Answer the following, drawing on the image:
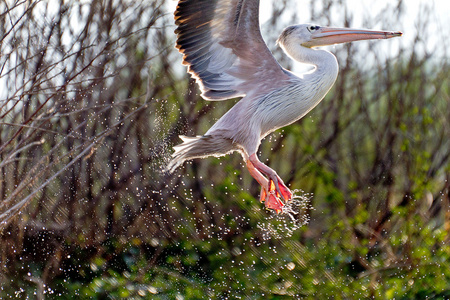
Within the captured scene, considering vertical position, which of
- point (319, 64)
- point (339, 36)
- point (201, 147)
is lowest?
point (201, 147)

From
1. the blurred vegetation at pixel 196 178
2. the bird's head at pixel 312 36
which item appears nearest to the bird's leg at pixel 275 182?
the bird's head at pixel 312 36

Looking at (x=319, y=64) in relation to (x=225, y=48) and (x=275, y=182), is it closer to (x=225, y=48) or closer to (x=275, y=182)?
(x=225, y=48)

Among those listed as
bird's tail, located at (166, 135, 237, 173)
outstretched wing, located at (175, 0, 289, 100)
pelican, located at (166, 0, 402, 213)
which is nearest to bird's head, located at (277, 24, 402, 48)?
pelican, located at (166, 0, 402, 213)

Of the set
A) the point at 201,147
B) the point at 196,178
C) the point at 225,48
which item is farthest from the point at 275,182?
the point at 196,178

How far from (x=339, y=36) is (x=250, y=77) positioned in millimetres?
485

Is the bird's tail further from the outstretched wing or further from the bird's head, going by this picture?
the bird's head

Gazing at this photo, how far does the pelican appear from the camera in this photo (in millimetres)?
3309

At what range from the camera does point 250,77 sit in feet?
11.6

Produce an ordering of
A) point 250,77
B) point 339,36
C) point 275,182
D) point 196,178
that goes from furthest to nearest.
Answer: point 196,178 → point 250,77 → point 339,36 → point 275,182

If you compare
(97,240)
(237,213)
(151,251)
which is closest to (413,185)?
(237,213)

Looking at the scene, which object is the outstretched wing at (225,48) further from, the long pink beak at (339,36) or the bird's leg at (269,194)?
the bird's leg at (269,194)

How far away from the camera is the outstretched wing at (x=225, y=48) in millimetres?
3240

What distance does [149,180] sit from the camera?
6.36 metres

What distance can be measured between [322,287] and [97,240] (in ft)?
8.00
